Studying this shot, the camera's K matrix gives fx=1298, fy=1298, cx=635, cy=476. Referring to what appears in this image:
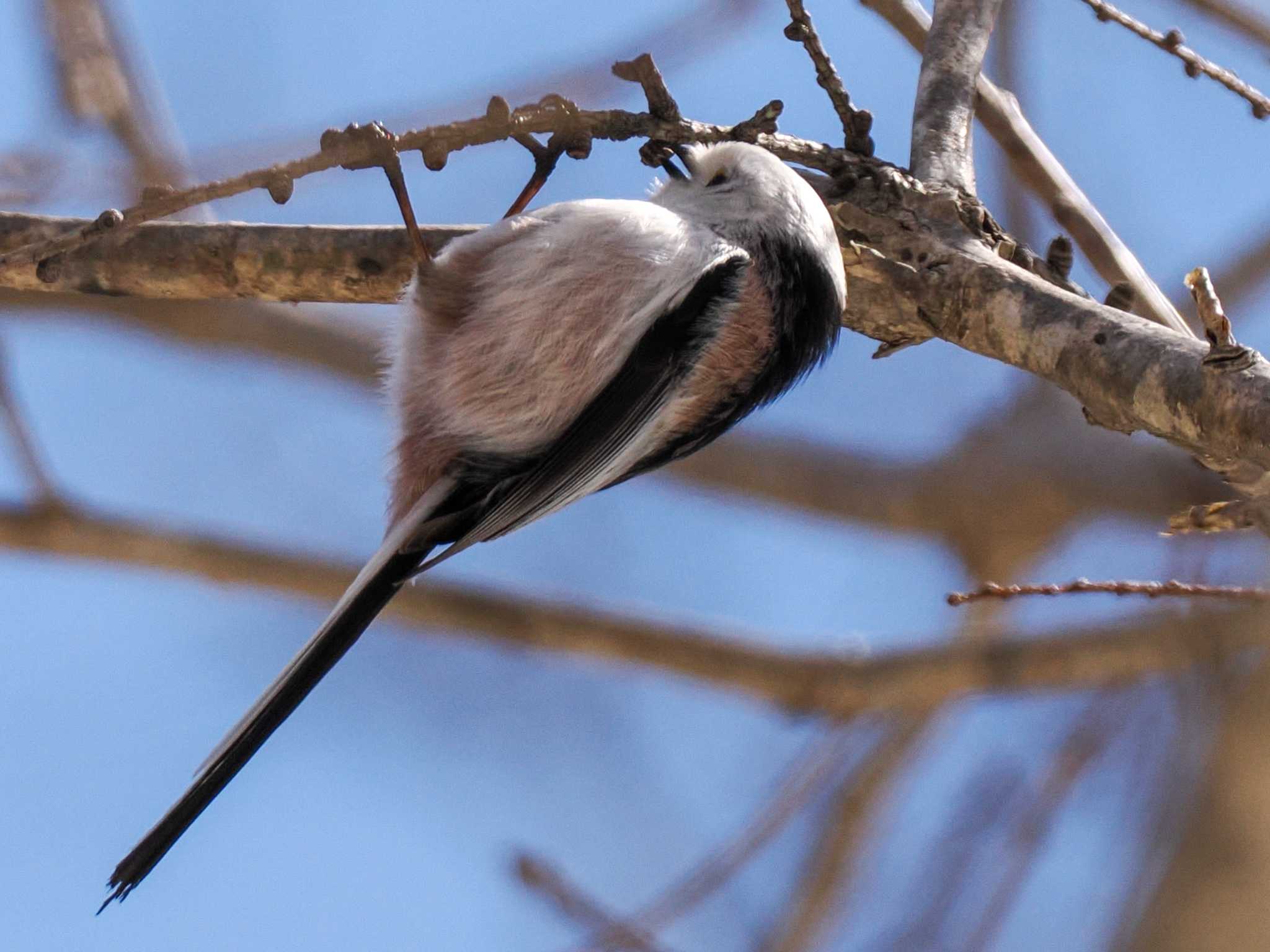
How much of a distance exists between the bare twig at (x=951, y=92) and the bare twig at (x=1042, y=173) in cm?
11

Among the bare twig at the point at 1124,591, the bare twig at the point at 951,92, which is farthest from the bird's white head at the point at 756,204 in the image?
the bare twig at the point at 1124,591

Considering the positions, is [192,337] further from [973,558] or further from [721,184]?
[973,558]

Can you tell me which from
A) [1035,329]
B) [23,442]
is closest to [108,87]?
[23,442]

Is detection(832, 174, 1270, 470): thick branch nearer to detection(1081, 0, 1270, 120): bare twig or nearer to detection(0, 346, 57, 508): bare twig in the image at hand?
detection(1081, 0, 1270, 120): bare twig

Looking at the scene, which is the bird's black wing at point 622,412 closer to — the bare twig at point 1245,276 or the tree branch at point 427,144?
the tree branch at point 427,144

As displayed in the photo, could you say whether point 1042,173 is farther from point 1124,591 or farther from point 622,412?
point 1124,591

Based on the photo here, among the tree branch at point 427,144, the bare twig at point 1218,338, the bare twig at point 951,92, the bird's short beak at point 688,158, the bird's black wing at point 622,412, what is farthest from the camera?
the bird's short beak at point 688,158

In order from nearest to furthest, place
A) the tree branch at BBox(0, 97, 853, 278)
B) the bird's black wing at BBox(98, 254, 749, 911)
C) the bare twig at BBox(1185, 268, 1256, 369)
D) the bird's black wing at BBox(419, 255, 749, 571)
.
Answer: the bare twig at BBox(1185, 268, 1256, 369) < the tree branch at BBox(0, 97, 853, 278) < the bird's black wing at BBox(98, 254, 749, 911) < the bird's black wing at BBox(419, 255, 749, 571)

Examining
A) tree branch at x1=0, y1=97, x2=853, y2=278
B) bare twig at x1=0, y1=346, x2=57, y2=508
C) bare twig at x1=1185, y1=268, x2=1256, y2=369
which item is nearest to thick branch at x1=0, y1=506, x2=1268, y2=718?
bare twig at x1=0, y1=346, x2=57, y2=508

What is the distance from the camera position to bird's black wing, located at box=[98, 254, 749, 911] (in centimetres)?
192

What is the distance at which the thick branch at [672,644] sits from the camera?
3.37 m

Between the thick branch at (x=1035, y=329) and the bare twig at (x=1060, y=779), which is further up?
the thick branch at (x=1035, y=329)

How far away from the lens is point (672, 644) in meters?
3.52

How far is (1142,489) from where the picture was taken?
364 cm
